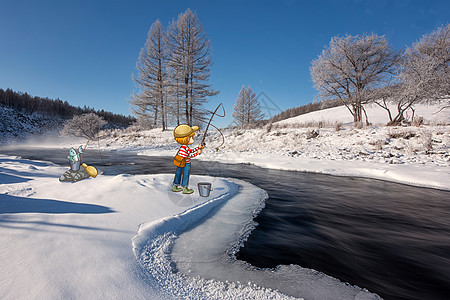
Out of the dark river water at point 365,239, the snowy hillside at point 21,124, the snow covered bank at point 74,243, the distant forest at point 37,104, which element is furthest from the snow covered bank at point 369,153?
the distant forest at point 37,104

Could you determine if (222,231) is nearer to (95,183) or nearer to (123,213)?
(123,213)

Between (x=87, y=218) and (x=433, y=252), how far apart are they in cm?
416

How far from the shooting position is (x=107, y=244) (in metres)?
1.60

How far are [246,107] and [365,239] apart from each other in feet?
109

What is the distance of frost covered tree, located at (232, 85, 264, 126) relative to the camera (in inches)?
1347

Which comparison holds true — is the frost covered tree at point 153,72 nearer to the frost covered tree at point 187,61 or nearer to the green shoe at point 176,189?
the frost covered tree at point 187,61

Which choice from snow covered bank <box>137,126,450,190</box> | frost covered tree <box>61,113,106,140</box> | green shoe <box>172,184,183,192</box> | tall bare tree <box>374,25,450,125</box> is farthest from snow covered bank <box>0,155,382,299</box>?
frost covered tree <box>61,113,106,140</box>

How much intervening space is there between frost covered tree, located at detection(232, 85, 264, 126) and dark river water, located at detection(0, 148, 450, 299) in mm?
30683

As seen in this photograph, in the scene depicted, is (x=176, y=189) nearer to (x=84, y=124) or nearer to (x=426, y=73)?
(x=426, y=73)

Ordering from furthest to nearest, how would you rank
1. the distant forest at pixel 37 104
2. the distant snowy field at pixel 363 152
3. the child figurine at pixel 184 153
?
the distant forest at pixel 37 104, the distant snowy field at pixel 363 152, the child figurine at pixel 184 153

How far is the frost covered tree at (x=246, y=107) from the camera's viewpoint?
34.2m

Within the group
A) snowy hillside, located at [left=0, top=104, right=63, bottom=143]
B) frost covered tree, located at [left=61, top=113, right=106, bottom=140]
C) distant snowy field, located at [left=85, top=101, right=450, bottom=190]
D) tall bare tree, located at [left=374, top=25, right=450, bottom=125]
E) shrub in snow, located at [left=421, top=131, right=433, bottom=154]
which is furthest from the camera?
snowy hillside, located at [left=0, top=104, right=63, bottom=143]

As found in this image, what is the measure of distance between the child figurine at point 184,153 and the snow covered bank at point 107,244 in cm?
35

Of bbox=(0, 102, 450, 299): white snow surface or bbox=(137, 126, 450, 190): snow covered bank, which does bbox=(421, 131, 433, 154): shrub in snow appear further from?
bbox=(0, 102, 450, 299): white snow surface
